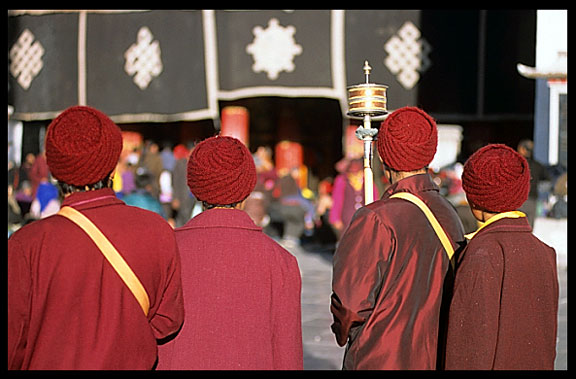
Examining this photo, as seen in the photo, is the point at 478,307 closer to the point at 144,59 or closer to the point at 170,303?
the point at 170,303

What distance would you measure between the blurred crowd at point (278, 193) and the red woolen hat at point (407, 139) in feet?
18.9

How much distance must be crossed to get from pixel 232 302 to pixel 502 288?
866 mm

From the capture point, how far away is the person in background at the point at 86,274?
2363 mm

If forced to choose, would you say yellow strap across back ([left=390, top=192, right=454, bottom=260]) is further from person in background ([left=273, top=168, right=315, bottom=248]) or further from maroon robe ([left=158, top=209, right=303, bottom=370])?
person in background ([left=273, top=168, right=315, bottom=248])

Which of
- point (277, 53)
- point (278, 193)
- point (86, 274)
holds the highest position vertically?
point (277, 53)

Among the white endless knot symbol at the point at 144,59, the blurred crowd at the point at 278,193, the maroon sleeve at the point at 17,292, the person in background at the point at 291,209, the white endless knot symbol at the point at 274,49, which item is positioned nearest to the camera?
the maroon sleeve at the point at 17,292

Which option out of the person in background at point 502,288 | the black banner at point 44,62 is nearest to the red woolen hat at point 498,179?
the person in background at point 502,288

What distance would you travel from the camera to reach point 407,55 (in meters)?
11.1

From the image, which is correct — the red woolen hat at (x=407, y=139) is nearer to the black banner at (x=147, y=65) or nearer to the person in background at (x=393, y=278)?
the person in background at (x=393, y=278)

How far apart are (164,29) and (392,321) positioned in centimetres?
966

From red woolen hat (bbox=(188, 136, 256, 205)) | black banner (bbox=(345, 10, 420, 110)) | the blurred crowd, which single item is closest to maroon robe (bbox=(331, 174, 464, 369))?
red woolen hat (bbox=(188, 136, 256, 205))

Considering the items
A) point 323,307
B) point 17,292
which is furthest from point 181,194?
point 17,292

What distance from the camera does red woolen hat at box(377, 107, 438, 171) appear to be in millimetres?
3010

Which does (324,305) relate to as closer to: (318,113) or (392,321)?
(392,321)
